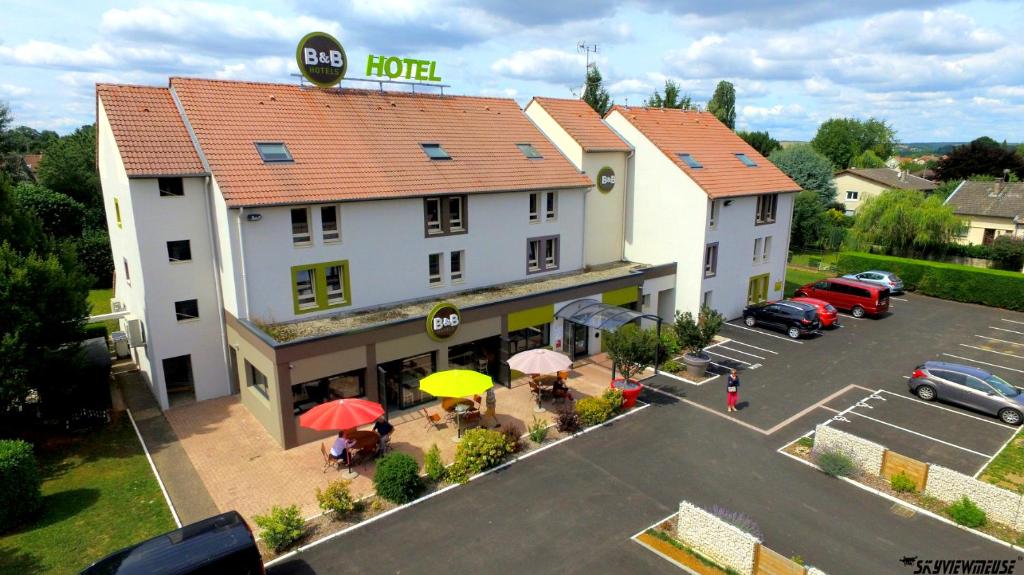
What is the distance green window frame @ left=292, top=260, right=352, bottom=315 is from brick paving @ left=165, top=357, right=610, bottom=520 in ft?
15.3

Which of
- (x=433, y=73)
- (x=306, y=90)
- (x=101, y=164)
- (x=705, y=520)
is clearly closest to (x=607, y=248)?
(x=433, y=73)

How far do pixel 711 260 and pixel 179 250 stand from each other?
25.1m

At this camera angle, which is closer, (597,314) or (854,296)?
(597,314)

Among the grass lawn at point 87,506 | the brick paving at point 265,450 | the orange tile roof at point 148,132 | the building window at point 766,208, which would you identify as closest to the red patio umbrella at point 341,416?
the brick paving at point 265,450

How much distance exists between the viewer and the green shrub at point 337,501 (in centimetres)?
1520

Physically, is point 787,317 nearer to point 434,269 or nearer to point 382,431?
point 434,269

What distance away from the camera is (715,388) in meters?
24.4

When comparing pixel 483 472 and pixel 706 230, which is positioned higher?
pixel 706 230

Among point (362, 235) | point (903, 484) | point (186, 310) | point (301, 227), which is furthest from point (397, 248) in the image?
point (903, 484)

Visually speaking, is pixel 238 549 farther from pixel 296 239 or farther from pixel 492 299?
pixel 492 299

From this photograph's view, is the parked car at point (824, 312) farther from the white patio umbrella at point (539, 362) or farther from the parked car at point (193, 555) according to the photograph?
the parked car at point (193, 555)

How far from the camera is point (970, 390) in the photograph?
22078 millimetres

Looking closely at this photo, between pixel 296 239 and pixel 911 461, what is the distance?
68.7 feet

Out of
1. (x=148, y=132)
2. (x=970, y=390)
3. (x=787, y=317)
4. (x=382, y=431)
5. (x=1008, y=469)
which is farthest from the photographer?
(x=787, y=317)
